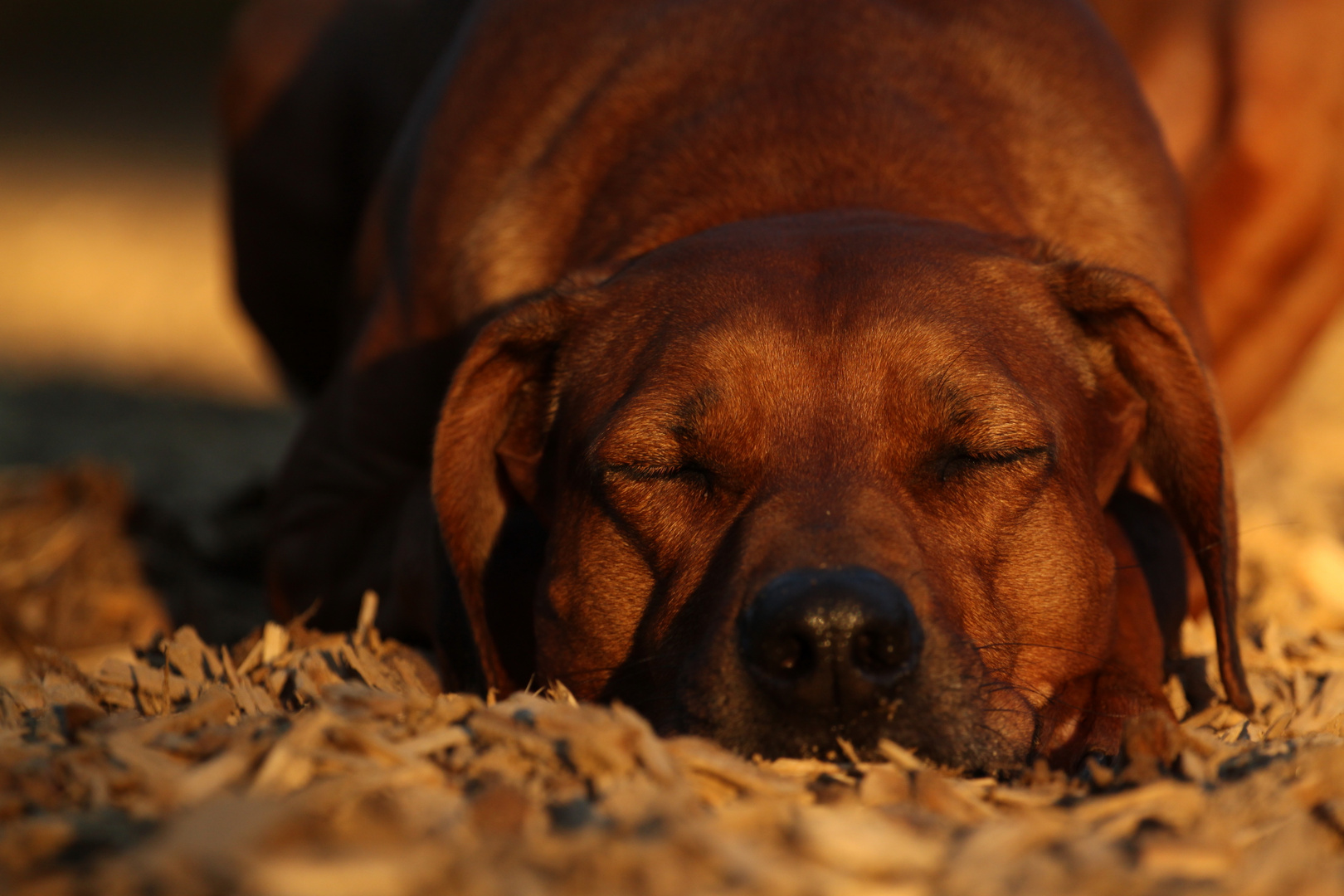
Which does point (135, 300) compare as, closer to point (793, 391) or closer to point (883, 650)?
point (793, 391)

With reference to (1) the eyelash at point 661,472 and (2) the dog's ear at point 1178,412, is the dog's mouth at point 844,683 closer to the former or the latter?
(1) the eyelash at point 661,472

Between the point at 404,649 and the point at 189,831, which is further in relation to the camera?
the point at 404,649

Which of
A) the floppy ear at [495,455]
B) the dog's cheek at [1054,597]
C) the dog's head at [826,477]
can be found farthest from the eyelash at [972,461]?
the floppy ear at [495,455]

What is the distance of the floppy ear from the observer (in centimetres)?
275

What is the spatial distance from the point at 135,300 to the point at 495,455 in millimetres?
8857

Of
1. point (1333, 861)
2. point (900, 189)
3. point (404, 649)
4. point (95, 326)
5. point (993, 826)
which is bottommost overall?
point (95, 326)

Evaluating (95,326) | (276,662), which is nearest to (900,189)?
(276,662)

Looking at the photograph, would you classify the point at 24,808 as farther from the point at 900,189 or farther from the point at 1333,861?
the point at 900,189

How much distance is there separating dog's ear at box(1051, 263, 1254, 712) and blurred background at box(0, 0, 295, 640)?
2.38m

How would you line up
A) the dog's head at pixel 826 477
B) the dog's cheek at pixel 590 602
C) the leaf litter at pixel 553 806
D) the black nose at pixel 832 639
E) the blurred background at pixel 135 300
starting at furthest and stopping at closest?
the blurred background at pixel 135 300 < the dog's cheek at pixel 590 602 < the dog's head at pixel 826 477 < the black nose at pixel 832 639 < the leaf litter at pixel 553 806

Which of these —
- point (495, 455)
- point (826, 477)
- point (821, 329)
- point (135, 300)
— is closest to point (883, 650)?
point (826, 477)

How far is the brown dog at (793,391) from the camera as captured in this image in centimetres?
228

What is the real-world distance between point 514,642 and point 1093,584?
1.09 meters

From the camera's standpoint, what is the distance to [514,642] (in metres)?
2.92
